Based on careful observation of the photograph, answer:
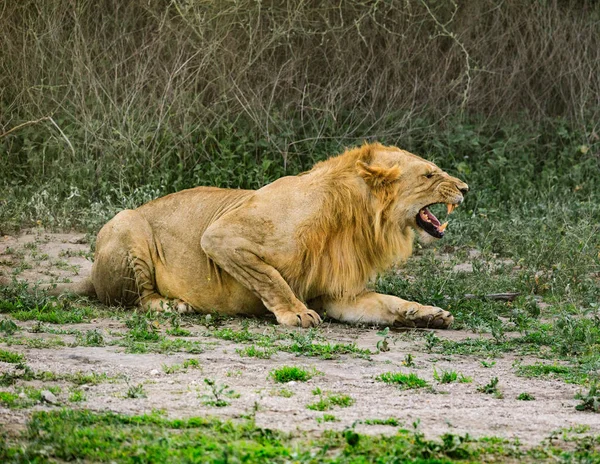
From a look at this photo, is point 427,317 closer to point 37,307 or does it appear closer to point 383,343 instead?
point 383,343

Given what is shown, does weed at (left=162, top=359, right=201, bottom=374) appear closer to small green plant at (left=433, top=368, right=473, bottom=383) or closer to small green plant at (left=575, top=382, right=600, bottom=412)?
small green plant at (left=433, top=368, right=473, bottom=383)

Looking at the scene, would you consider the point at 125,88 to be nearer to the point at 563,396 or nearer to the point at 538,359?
the point at 538,359

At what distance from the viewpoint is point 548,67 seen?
13289mm

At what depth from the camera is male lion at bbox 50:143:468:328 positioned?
740cm

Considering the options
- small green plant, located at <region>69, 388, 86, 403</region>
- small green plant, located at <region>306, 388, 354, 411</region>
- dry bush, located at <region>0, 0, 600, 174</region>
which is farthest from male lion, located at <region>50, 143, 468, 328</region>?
dry bush, located at <region>0, 0, 600, 174</region>

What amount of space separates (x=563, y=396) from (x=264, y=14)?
25.5 feet

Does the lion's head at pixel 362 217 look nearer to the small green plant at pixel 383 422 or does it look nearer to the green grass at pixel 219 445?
the small green plant at pixel 383 422

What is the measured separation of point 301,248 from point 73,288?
1781mm

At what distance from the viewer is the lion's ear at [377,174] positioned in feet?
24.5

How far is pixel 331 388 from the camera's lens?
18.2ft

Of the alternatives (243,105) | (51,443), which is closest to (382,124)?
(243,105)

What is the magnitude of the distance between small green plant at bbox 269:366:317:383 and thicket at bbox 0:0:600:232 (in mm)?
5303

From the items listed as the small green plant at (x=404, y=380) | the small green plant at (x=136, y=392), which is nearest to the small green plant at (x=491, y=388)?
the small green plant at (x=404, y=380)

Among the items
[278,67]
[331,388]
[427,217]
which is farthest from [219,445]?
[278,67]
